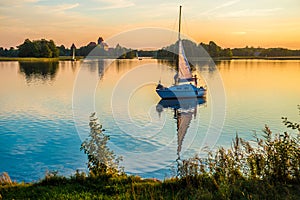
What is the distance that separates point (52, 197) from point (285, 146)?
14.4 feet

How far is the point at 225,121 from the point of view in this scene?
19.4 metres

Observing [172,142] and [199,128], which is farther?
[199,128]

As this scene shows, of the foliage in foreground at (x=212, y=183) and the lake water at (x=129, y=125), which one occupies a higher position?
the foliage in foreground at (x=212, y=183)

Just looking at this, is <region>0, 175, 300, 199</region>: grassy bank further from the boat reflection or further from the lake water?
the boat reflection

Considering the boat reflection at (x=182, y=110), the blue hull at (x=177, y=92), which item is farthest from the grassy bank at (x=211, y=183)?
the blue hull at (x=177, y=92)

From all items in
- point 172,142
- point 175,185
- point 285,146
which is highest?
point 285,146

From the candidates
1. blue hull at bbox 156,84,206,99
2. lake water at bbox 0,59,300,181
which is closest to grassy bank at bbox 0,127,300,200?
lake water at bbox 0,59,300,181

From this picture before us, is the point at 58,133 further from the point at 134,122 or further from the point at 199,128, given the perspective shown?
the point at 199,128

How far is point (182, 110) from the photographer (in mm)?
24875

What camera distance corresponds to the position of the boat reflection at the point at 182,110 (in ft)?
56.5

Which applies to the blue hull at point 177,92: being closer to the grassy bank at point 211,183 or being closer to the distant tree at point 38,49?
the grassy bank at point 211,183

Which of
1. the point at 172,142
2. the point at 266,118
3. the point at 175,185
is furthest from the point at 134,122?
the point at 175,185

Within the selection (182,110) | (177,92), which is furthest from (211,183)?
(177,92)

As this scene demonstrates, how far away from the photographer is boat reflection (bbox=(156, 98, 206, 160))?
678 inches
